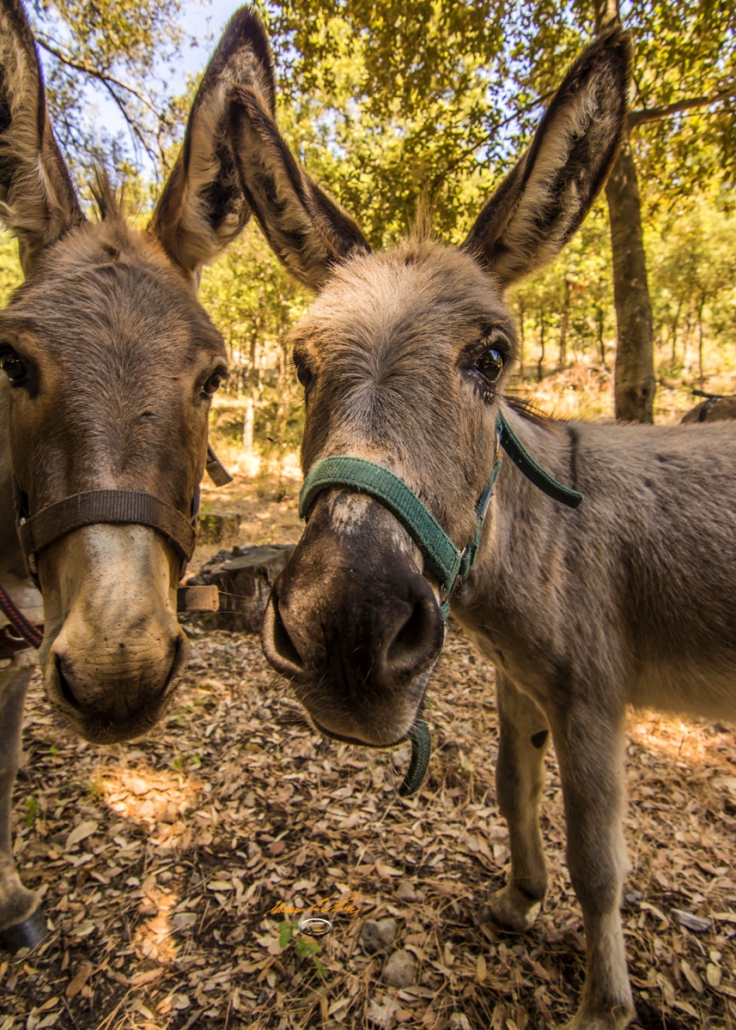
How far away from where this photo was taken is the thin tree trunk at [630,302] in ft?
18.9

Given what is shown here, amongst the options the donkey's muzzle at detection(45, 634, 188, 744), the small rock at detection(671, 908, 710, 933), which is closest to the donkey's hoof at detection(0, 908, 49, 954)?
the donkey's muzzle at detection(45, 634, 188, 744)

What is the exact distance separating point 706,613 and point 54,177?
3.53 meters

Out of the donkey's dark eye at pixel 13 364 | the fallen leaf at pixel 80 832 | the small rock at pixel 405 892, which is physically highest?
the donkey's dark eye at pixel 13 364

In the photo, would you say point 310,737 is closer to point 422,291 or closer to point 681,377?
point 422,291

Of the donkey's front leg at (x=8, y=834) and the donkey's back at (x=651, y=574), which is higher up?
the donkey's back at (x=651, y=574)

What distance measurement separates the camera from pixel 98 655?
1507mm

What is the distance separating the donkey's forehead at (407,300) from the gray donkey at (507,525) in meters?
0.01

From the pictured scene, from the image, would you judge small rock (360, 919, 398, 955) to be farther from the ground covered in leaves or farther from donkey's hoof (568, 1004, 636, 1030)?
donkey's hoof (568, 1004, 636, 1030)

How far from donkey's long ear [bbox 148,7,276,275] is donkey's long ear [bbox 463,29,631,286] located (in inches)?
49.3

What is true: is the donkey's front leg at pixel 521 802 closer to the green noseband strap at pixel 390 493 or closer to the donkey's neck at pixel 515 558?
the donkey's neck at pixel 515 558

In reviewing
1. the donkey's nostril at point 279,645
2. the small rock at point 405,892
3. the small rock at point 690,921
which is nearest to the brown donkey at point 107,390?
the donkey's nostril at point 279,645

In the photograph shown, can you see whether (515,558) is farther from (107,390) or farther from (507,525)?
(107,390)

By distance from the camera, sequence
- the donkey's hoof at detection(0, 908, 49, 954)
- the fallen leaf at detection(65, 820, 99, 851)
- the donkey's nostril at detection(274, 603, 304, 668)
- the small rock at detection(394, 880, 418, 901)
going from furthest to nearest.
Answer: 1. the fallen leaf at detection(65, 820, 99, 851)
2. the small rock at detection(394, 880, 418, 901)
3. the donkey's hoof at detection(0, 908, 49, 954)
4. the donkey's nostril at detection(274, 603, 304, 668)

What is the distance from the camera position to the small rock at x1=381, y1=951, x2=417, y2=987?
8.23 feet
